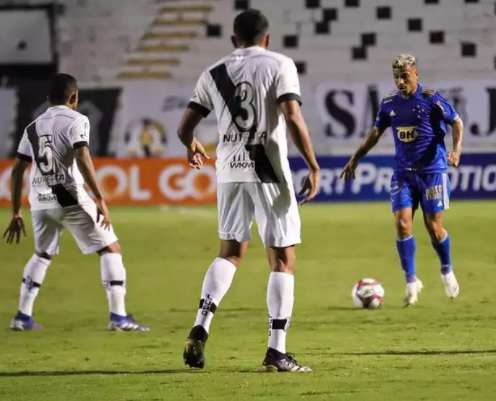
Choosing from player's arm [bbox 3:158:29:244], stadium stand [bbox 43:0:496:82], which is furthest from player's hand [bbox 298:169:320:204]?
stadium stand [bbox 43:0:496:82]

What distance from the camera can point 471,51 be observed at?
28359mm

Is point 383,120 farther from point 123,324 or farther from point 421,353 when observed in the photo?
point 421,353

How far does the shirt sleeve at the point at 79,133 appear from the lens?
10.1 m

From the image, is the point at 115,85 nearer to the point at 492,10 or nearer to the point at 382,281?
the point at 492,10

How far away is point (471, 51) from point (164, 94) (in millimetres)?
7030

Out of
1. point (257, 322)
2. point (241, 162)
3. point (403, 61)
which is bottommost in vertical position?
point (257, 322)

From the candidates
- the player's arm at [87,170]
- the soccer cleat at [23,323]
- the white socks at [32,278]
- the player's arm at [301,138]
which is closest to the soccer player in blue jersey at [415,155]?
the player's arm at [87,170]

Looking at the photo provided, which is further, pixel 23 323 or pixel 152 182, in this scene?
pixel 152 182

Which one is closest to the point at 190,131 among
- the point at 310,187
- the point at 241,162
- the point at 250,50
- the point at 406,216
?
the point at 241,162

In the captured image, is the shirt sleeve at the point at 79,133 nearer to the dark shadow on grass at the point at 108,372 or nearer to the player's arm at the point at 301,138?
the dark shadow on grass at the point at 108,372

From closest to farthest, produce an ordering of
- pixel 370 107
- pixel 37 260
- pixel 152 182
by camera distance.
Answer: pixel 37 260 < pixel 152 182 < pixel 370 107

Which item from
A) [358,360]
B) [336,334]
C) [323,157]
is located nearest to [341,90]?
[323,157]

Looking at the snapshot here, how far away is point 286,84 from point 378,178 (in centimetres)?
1577

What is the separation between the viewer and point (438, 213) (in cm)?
1211
